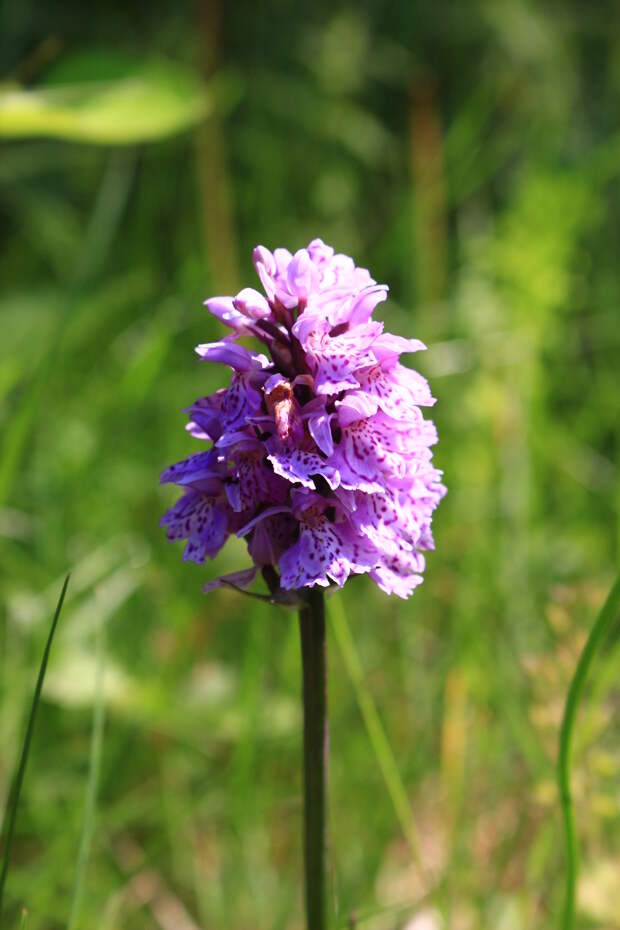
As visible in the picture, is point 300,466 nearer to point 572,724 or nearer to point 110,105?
point 572,724

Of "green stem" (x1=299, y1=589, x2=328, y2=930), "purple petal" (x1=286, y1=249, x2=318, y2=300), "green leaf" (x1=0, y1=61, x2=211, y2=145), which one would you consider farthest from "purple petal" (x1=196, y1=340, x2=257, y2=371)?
"green leaf" (x1=0, y1=61, x2=211, y2=145)

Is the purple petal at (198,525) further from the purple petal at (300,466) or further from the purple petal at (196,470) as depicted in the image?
the purple petal at (300,466)

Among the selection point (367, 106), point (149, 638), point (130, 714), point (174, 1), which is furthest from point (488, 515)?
point (174, 1)

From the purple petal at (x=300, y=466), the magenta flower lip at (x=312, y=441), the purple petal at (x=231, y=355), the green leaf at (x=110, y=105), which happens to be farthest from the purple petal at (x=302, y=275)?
the green leaf at (x=110, y=105)

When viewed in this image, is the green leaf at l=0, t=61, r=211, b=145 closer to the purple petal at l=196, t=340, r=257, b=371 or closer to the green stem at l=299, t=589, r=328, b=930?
the purple petal at l=196, t=340, r=257, b=371

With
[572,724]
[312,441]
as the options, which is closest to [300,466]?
[312,441]

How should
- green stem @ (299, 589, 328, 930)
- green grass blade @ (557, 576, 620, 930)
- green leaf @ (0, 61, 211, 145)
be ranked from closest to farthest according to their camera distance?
green grass blade @ (557, 576, 620, 930) → green stem @ (299, 589, 328, 930) → green leaf @ (0, 61, 211, 145)

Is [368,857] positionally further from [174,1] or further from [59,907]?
[174,1]
